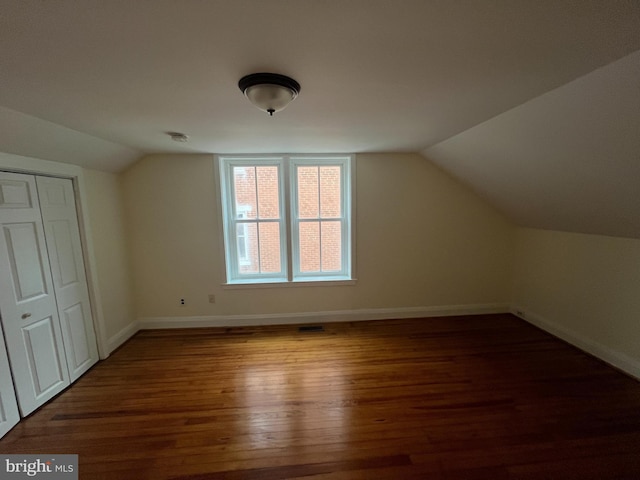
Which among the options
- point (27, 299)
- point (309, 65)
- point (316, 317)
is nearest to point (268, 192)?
point (316, 317)

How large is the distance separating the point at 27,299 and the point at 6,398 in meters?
0.68

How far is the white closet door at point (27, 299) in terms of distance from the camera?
5.57 feet

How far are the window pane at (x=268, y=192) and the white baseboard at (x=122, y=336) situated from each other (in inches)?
83.0

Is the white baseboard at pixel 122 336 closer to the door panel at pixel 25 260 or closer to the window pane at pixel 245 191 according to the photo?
Result: the door panel at pixel 25 260

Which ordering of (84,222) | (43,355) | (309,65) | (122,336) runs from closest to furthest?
(309,65) → (43,355) → (84,222) → (122,336)

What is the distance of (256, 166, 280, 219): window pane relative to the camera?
3090 millimetres

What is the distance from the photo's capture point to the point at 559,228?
8.71 feet

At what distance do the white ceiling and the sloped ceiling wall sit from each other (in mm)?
19

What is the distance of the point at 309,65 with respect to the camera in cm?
109

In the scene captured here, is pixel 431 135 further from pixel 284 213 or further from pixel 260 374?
pixel 260 374

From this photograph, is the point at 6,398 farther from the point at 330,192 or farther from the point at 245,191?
the point at 330,192

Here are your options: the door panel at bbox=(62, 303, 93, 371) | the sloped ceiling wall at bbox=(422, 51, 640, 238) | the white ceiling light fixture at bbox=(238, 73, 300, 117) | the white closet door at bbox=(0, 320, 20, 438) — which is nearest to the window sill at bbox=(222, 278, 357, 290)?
the door panel at bbox=(62, 303, 93, 371)

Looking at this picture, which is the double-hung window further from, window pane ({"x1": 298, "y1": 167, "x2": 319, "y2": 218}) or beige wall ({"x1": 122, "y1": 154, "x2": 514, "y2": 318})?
beige wall ({"x1": 122, "y1": 154, "x2": 514, "y2": 318})

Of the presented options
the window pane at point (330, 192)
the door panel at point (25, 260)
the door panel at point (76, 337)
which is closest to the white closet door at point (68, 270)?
the door panel at point (76, 337)
